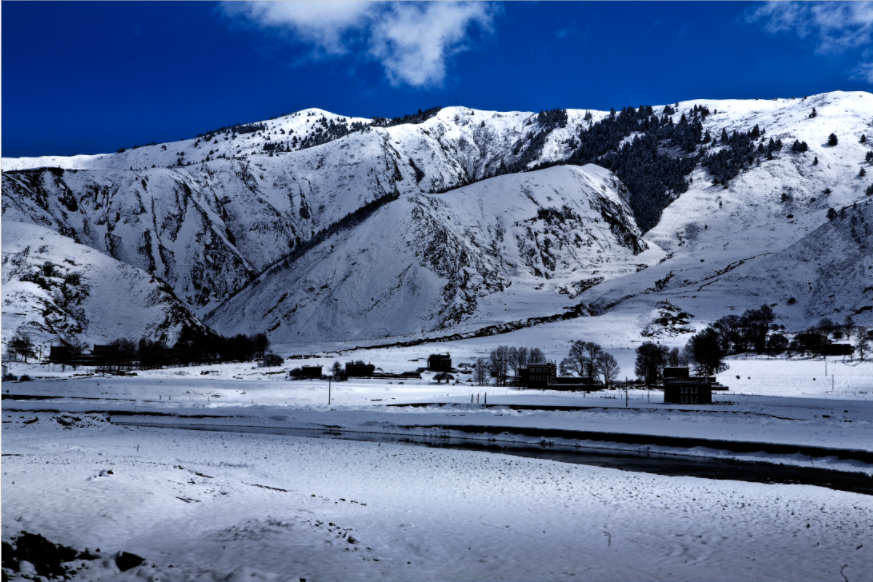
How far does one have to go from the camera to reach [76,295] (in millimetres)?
134000

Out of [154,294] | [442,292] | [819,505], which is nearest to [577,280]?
[442,292]

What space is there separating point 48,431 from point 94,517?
2661cm

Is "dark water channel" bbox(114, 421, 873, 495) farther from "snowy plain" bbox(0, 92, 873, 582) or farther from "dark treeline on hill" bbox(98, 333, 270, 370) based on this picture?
"dark treeline on hill" bbox(98, 333, 270, 370)

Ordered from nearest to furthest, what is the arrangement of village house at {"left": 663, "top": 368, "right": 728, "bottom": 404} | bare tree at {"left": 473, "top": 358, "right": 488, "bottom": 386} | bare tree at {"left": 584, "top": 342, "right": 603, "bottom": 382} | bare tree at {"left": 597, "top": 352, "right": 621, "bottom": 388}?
village house at {"left": 663, "top": 368, "right": 728, "bottom": 404}
bare tree at {"left": 473, "top": 358, "right": 488, "bottom": 386}
bare tree at {"left": 597, "top": 352, "right": 621, "bottom": 388}
bare tree at {"left": 584, "top": 342, "right": 603, "bottom": 382}

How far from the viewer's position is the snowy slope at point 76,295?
398 feet

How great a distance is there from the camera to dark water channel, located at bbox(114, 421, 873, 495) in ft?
94.7

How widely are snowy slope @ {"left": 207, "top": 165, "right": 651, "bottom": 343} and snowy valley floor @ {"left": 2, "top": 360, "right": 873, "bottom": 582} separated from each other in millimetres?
115017

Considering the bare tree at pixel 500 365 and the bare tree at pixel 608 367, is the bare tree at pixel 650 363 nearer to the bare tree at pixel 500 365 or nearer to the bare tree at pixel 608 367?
the bare tree at pixel 608 367

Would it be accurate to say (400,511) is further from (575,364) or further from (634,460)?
(575,364)

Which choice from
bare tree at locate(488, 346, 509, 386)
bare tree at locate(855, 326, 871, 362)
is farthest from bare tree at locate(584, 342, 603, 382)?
bare tree at locate(855, 326, 871, 362)

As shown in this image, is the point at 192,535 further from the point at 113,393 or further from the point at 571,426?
the point at 113,393

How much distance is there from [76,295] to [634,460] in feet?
428

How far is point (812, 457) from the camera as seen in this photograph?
113 feet

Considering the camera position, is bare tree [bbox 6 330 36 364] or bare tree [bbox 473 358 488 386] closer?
bare tree [bbox 473 358 488 386]
